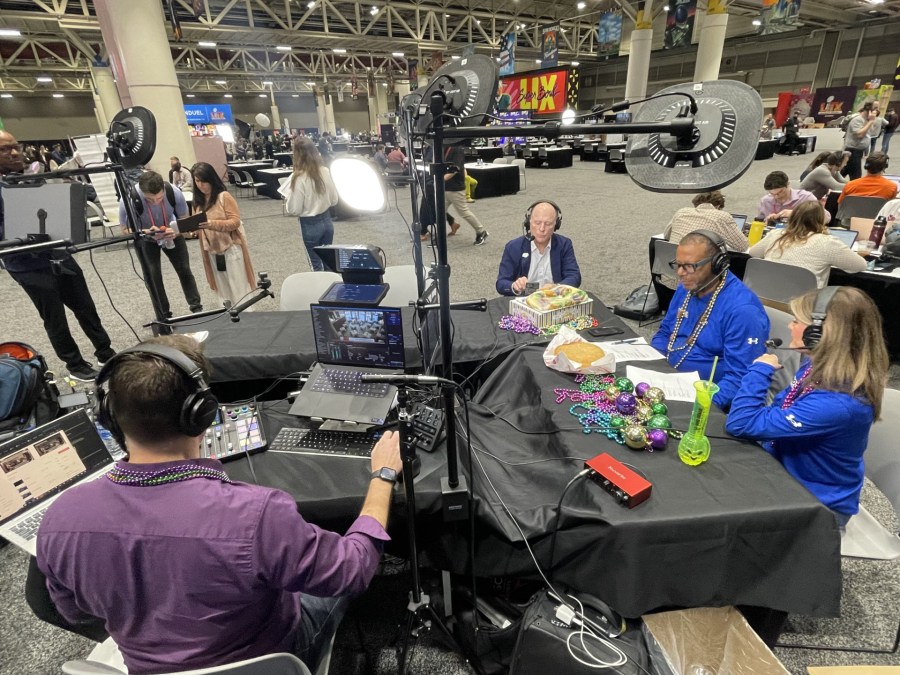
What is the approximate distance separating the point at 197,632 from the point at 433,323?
1434 mm

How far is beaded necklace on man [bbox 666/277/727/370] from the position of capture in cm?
209

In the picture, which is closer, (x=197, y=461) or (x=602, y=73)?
(x=197, y=461)

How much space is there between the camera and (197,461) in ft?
3.04

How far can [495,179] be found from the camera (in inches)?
412

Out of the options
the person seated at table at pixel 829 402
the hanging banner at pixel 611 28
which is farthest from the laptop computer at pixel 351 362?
the hanging banner at pixel 611 28

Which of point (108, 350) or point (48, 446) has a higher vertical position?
point (48, 446)

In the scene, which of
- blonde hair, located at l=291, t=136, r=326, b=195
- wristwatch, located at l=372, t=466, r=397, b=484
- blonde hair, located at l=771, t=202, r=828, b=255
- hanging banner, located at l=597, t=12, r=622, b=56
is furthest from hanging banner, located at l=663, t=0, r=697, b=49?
wristwatch, located at l=372, t=466, r=397, b=484

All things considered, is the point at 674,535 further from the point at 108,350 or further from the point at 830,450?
the point at 108,350

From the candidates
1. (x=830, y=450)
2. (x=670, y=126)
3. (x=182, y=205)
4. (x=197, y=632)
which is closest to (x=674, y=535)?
(x=830, y=450)

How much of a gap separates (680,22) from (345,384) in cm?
1331

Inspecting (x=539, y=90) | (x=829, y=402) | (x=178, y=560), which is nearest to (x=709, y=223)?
(x=829, y=402)

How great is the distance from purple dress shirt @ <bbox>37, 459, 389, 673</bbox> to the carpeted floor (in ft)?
2.94

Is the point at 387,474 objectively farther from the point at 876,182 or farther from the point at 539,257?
the point at 876,182

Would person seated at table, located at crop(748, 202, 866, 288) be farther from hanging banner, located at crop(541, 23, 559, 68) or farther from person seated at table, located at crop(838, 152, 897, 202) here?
hanging banner, located at crop(541, 23, 559, 68)
